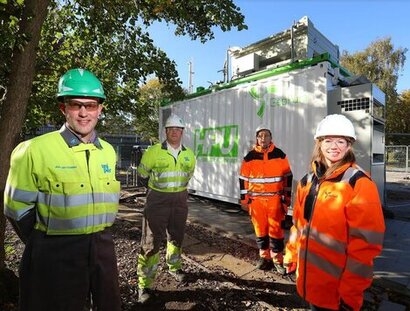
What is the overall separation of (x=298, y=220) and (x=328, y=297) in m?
0.55

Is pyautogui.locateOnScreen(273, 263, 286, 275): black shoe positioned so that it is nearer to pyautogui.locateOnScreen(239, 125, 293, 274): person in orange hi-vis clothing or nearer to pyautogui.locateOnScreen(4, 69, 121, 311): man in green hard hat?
pyautogui.locateOnScreen(239, 125, 293, 274): person in orange hi-vis clothing

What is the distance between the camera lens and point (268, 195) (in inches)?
178

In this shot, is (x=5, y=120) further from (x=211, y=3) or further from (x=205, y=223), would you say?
(x=205, y=223)

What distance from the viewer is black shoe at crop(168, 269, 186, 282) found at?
4.12 metres

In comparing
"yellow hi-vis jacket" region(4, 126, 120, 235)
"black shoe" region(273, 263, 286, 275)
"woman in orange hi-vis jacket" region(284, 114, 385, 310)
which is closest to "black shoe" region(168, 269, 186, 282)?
"black shoe" region(273, 263, 286, 275)

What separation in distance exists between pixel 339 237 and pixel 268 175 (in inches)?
96.9

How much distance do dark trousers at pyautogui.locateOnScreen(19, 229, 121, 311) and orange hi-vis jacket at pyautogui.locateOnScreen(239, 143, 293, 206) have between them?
282cm

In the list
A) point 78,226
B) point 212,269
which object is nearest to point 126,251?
point 212,269

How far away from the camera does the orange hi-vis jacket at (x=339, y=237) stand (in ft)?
6.37

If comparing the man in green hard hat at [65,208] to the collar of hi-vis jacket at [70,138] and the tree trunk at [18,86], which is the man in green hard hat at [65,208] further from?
the tree trunk at [18,86]

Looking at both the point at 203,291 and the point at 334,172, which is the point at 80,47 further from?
the point at 334,172

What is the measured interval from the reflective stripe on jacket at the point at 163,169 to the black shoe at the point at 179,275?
1085 millimetres

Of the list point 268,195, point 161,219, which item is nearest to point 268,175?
point 268,195

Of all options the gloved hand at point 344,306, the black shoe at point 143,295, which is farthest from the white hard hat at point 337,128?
the black shoe at point 143,295
